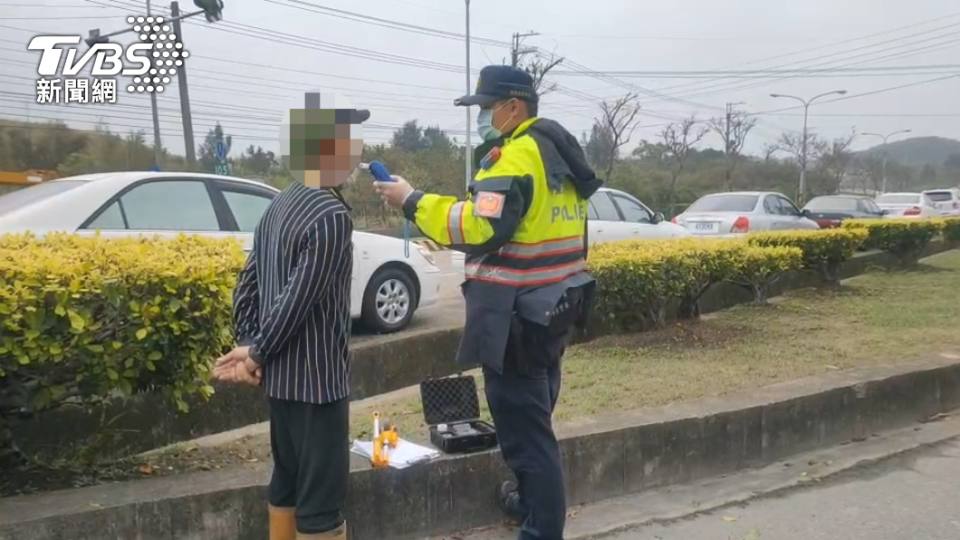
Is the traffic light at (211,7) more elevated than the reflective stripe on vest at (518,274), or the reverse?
the traffic light at (211,7)

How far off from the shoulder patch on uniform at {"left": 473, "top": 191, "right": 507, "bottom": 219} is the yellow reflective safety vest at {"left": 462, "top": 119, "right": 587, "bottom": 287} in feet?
0.05

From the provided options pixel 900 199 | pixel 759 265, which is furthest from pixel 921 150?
pixel 759 265

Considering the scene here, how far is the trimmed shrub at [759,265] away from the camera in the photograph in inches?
287

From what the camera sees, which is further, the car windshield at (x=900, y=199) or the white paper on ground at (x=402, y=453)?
the car windshield at (x=900, y=199)

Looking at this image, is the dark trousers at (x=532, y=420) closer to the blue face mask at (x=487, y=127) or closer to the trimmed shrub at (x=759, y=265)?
the blue face mask at (x=487, y=127)

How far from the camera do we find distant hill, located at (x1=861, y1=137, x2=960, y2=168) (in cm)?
7067

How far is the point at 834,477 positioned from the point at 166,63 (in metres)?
19.3

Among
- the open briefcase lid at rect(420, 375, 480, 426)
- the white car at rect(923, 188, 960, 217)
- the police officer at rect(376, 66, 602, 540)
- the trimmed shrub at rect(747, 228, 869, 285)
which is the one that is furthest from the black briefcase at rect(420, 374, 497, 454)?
the white car at rect(923, 188, 960, 217)

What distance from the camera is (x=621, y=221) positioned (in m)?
12.2

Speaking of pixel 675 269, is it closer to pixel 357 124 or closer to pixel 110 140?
pixel 357 124

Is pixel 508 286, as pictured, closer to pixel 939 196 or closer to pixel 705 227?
pixel 705 227

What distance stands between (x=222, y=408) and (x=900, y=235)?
10529 mm

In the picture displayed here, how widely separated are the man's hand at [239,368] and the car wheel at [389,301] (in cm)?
449

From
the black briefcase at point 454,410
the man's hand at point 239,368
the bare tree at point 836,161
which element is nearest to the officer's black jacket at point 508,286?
the man's hand at point 239,368
